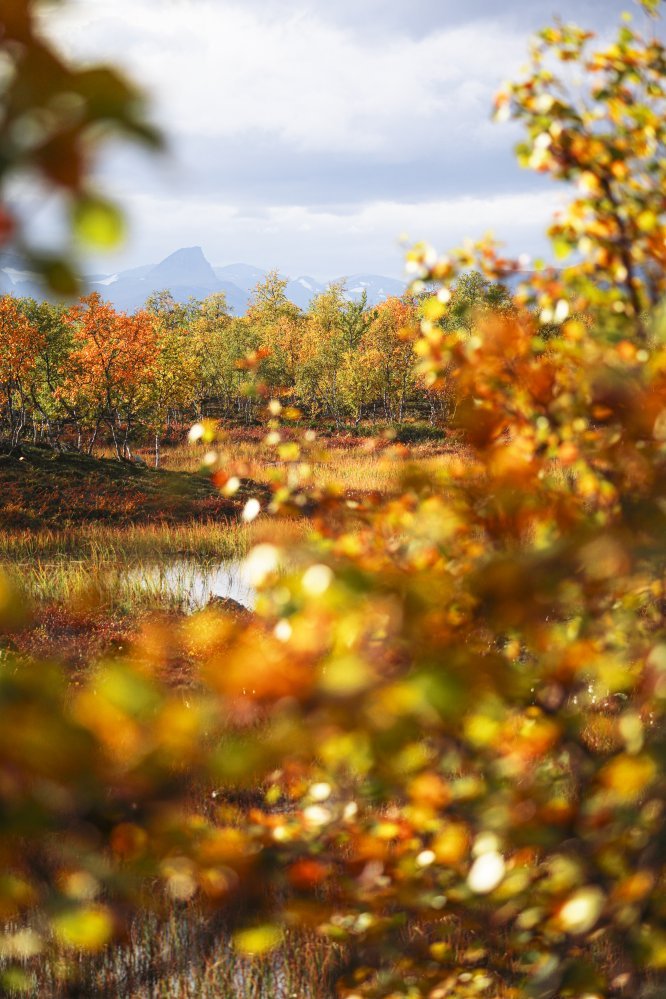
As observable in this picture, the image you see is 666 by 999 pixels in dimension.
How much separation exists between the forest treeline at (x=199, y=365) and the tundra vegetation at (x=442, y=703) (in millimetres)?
392

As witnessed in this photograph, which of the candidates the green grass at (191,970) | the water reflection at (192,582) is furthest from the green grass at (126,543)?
the green grass at (191,970)

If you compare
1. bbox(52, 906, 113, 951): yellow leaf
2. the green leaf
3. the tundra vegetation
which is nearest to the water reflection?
the tundra vegetation

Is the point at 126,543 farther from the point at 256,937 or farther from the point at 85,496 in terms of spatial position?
the point at 256,937

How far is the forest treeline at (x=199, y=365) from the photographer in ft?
70.0

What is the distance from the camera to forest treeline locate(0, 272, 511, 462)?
2134 cm

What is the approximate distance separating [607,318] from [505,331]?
0.44m

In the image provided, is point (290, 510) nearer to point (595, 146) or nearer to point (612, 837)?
point (612, 837)

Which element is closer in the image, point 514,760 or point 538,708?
point 514,760

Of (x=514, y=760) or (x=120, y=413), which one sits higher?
(x=120, y=413)

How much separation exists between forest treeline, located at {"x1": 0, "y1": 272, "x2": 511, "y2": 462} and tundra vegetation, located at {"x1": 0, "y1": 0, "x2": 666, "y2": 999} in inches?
15.4

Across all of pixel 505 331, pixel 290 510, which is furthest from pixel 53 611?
pixel 505 331

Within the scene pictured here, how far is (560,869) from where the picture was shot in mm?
1435

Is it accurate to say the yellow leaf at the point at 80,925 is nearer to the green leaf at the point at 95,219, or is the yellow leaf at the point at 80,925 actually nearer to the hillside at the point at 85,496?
the green leaf at the point at 95,219

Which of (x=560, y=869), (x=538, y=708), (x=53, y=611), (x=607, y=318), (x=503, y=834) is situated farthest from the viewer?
(x=53, y=611)
